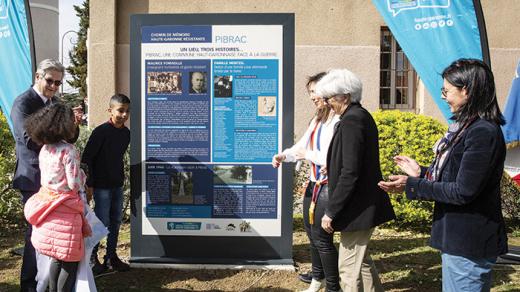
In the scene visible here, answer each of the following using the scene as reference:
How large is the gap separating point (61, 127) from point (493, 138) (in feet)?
8.49

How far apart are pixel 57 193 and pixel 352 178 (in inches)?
74.9

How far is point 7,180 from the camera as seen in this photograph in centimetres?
688

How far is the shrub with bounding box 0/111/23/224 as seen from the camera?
6855 millimetres

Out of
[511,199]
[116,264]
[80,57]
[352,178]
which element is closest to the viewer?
[352,178]

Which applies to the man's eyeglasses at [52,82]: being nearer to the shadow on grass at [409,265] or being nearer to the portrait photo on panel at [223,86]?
the portrait photo on panel at [223,86]

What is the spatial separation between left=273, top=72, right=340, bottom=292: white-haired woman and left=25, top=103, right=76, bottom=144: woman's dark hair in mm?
1747

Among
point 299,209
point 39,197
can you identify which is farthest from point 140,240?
point 299,209

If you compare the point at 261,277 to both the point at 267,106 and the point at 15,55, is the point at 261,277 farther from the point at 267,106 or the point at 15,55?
the point at 15,55

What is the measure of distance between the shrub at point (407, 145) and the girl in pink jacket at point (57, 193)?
14.0 feet

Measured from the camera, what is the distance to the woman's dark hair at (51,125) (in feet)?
11.3

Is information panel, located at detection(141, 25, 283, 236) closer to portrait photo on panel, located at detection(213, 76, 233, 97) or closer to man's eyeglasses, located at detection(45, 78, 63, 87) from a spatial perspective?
portrait photo on panel, located at detection(213, 76, 233, 97)

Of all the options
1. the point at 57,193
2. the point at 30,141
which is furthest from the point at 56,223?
the point at 30,141

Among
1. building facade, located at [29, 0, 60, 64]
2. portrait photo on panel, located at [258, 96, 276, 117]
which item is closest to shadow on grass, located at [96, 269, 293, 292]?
portrait photo on panel, located at [258, 96, 276, 117]

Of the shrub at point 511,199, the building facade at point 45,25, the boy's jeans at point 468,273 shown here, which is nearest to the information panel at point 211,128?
the boy's jeans at point 468,273
